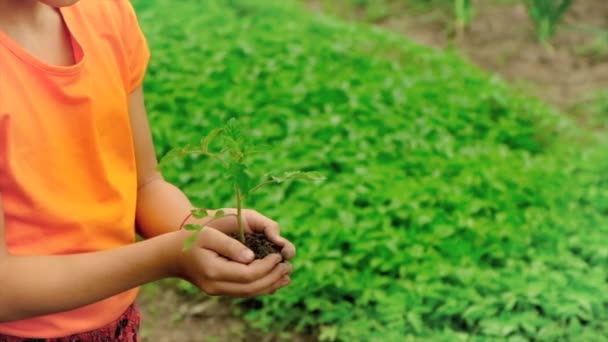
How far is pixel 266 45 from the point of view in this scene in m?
5.09

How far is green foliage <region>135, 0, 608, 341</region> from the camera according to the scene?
316 centimetres

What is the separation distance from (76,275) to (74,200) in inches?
5.1

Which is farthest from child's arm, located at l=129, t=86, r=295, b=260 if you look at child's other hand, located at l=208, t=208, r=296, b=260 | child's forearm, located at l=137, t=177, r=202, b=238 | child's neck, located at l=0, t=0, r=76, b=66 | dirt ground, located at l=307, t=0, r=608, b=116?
dirt ground, located at l=307, t=0, r=608, b=116

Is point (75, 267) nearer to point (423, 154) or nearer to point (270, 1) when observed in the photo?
point (423, 154)

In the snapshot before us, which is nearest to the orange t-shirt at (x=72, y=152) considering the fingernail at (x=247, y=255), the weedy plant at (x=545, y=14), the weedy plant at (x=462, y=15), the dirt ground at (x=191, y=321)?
the fingernail at (x=247, y=255)

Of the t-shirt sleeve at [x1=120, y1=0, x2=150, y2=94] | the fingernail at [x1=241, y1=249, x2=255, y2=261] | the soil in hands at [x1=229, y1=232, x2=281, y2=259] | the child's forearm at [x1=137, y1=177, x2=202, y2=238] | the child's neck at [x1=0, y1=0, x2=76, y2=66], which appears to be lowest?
the child's forearm at [x1=137, y1=177, x2=202, y2=238]

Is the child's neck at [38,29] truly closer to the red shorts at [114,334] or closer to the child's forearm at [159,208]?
the child's forearm at [159,208]

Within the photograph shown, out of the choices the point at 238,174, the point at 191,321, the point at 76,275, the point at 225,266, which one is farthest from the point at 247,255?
the point at 191,321

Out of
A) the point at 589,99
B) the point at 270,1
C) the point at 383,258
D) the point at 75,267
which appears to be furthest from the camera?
the point at 270,1

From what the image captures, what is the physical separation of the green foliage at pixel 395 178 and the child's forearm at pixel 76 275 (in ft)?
5.39

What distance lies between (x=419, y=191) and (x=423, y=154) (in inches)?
14.7

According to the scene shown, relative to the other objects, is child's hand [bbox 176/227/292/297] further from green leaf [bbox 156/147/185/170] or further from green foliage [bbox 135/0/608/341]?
green foliage [bbox 135/0/608/341]

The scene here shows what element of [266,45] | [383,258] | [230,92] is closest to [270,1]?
[266,45]

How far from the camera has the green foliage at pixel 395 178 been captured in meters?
3.16
